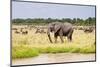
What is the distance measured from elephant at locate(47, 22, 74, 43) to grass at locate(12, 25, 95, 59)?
0.21 feet

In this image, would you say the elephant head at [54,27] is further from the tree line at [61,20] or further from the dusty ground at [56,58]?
the dusty ground at [56,58]

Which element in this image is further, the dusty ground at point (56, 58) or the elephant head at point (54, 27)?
the elephant head at point (54, 27)

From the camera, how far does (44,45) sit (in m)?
2.68

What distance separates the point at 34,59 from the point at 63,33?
19.5 inches

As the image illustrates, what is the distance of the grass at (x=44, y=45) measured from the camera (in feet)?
8.36

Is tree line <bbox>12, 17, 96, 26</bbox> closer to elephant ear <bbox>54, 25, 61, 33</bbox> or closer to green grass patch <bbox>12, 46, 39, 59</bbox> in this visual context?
elephant ear <bbox>54, 25, 61, 33</bbox>

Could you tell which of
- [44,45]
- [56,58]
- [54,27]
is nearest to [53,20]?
[54,27]

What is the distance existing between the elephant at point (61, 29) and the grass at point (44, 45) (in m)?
0.06

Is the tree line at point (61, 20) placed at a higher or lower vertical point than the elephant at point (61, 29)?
higher

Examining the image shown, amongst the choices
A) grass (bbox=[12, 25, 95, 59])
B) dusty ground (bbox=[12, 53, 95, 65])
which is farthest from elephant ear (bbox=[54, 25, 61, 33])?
dusty ground (bbox=[12, 53, 95, 65])

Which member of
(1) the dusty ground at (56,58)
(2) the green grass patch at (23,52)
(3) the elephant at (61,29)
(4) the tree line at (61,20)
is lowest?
(1) the dusty ground at (56,58)

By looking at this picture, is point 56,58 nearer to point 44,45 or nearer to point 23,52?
point 44,45

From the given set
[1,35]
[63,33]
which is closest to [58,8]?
[63,33]

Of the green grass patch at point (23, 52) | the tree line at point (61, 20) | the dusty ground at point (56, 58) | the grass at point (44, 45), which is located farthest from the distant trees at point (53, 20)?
the dusty ground at point (56, 58)
